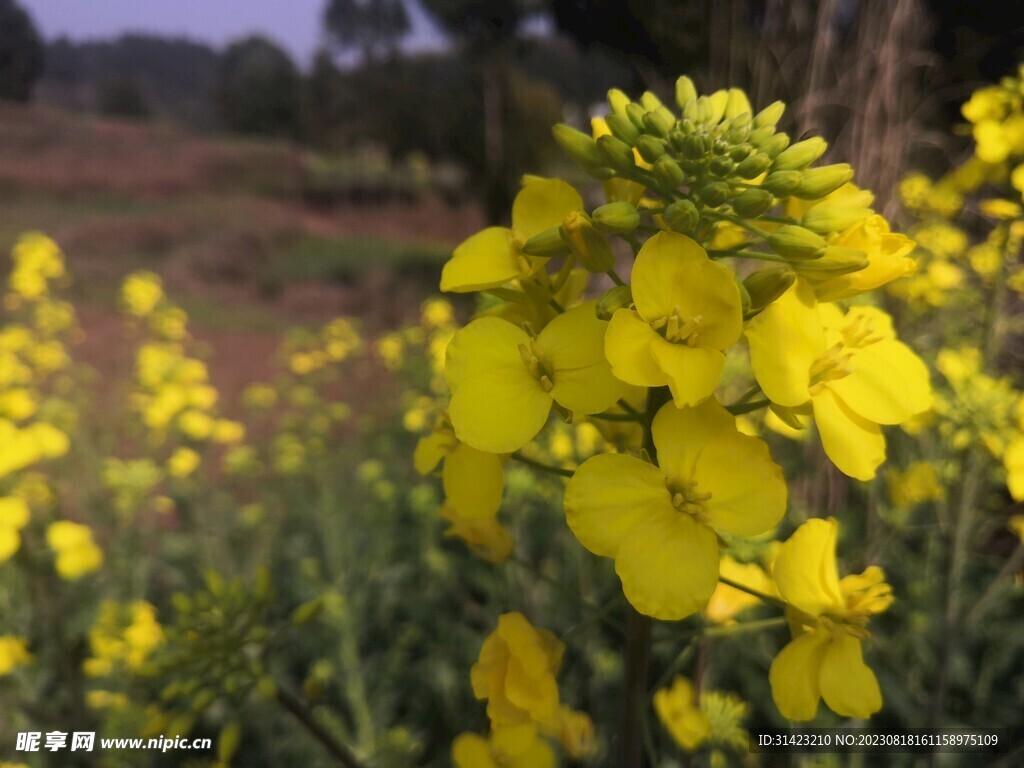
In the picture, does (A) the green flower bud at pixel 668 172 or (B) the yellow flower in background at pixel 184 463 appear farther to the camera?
(B) the yellow flower in background at pixel 184 463

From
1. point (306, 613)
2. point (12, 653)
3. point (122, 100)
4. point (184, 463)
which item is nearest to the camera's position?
point (306, 613)

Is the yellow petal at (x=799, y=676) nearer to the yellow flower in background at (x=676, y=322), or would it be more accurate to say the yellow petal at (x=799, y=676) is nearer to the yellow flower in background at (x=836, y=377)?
the yellow flower in background at (x=836, y=377)

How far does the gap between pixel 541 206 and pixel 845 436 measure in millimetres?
513

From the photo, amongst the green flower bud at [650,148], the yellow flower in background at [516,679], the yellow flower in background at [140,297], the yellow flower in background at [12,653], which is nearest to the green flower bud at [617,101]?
the green flower bud at [650,148]

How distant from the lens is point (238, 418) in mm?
4824

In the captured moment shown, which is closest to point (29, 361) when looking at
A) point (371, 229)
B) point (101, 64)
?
point (101, 64)

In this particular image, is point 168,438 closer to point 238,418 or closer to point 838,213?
point 238,418

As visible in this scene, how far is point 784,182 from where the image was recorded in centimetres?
84

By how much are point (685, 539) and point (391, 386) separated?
16.0 ft

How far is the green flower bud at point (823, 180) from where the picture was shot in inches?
33.4

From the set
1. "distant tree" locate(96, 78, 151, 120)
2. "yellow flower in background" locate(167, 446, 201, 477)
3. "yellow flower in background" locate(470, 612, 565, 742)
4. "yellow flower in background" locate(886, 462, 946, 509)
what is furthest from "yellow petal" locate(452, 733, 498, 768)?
"distant tree" locate(96, 78, 151, 120)

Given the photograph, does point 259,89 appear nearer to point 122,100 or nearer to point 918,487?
point 122,100

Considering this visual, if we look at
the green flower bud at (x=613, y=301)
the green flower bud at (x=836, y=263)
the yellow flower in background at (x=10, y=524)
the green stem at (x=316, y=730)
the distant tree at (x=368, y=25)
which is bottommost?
the green stem at (x=316, y=730)

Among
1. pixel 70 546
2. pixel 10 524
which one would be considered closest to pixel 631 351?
pixel 10 524
